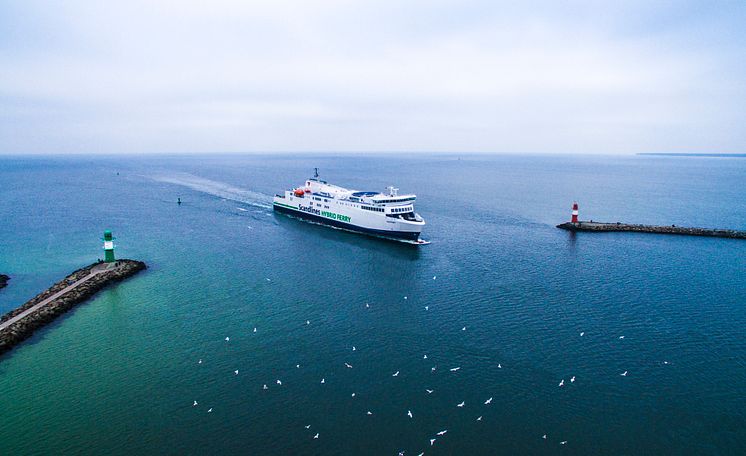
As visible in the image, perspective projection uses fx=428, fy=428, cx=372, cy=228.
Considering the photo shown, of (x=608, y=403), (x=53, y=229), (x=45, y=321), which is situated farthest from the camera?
(x=53, y=229)

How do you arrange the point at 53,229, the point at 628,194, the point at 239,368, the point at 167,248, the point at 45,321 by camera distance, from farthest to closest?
1. the point at 628,194
2. the point at 53,229
3. the point at 167,248
4. the point at 45,321
5. the point at 239,368

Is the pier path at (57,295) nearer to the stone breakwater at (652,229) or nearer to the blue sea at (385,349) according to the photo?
the blue sea at (385,349)

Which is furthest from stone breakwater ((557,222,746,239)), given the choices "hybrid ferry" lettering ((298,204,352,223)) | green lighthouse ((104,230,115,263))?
green lighthouse ((104,230,115,263))

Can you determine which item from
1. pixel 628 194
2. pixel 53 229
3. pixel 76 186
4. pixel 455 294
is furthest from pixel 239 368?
pixel 76 186

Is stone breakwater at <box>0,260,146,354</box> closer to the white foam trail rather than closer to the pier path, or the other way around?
the pier path

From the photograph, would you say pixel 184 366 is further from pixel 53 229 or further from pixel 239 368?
pixel 53 229

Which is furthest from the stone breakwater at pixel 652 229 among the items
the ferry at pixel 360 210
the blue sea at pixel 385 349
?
the ferry at pixel 360 210

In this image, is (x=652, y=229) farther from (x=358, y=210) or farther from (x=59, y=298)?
(x=59, y=298)
